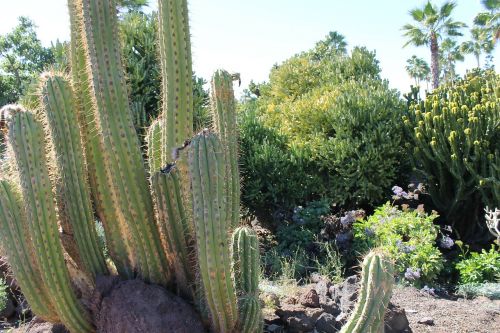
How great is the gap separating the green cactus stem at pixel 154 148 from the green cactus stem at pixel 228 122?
0.44 m

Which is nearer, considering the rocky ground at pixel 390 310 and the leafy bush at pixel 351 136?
the rocky ground at pixel 390 310

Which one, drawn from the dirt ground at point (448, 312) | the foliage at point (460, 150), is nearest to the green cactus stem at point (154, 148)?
the dirt ground at point (448, 312)

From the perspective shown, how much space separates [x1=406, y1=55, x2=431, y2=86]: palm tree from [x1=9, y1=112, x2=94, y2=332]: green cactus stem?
4335cm

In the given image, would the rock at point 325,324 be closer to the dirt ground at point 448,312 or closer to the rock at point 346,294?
the rock at point 346,294

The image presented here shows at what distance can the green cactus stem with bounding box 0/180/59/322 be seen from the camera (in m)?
3.45

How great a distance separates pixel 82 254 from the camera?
144 inches

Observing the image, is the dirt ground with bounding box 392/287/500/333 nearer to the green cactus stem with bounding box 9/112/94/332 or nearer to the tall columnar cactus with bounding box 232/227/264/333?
the tall columnar cactus with bounding box 232/227/264/333

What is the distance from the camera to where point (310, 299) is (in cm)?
443

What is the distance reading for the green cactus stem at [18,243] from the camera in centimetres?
345

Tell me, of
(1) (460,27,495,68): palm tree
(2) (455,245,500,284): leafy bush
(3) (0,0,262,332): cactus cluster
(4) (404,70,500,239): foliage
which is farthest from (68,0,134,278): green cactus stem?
(1) (460,27,495,68): palm tree

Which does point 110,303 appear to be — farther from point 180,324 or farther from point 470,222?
point 470,222

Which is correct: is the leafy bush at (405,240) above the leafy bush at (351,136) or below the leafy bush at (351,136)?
below

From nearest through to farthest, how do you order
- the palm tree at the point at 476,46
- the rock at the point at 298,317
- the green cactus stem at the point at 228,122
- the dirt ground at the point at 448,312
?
the green cactus stem at the point at 228,122 → the rock at the point at 298,317 → the dirt ground at the point at 448,312 → the palm tree at the point at 476,46

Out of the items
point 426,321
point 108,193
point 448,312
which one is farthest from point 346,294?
point 108,193
